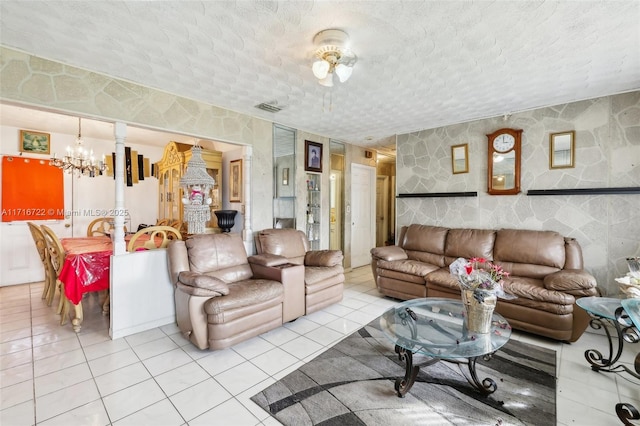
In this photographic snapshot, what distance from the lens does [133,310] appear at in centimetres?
292

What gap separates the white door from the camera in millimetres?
5723

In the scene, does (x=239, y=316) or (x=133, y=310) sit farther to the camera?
(x=133, y=310)

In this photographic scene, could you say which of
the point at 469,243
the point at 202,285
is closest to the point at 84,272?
the point at 202,285

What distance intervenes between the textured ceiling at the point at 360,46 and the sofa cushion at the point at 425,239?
1828 mm

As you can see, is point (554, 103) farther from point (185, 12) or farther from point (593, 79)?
point (185, 12)

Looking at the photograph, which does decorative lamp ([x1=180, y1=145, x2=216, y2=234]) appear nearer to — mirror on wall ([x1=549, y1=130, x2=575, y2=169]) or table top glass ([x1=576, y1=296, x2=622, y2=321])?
table top glass ([x1=576, y1=296, x2=622, y2=321])

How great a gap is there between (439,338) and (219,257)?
2398mm

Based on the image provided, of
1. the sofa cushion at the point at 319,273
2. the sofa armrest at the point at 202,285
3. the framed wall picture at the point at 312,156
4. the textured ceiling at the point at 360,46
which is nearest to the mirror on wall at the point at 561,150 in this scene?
the textured ceiling at the point at 360,46

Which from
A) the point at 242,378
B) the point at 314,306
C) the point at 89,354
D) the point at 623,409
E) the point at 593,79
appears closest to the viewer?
the point at 623,409

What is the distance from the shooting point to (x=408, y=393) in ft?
6.50

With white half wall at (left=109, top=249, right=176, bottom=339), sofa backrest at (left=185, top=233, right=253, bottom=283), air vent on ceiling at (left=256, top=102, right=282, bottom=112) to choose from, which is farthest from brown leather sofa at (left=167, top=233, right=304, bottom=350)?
air vent on ceiling at (left=256, top=102, right=282, bottom=112)

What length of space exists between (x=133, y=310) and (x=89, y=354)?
0.51 meters

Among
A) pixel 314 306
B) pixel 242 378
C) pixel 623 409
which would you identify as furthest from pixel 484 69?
pixel 242 378

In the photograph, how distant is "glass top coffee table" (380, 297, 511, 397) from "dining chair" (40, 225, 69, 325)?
3.48 meters
